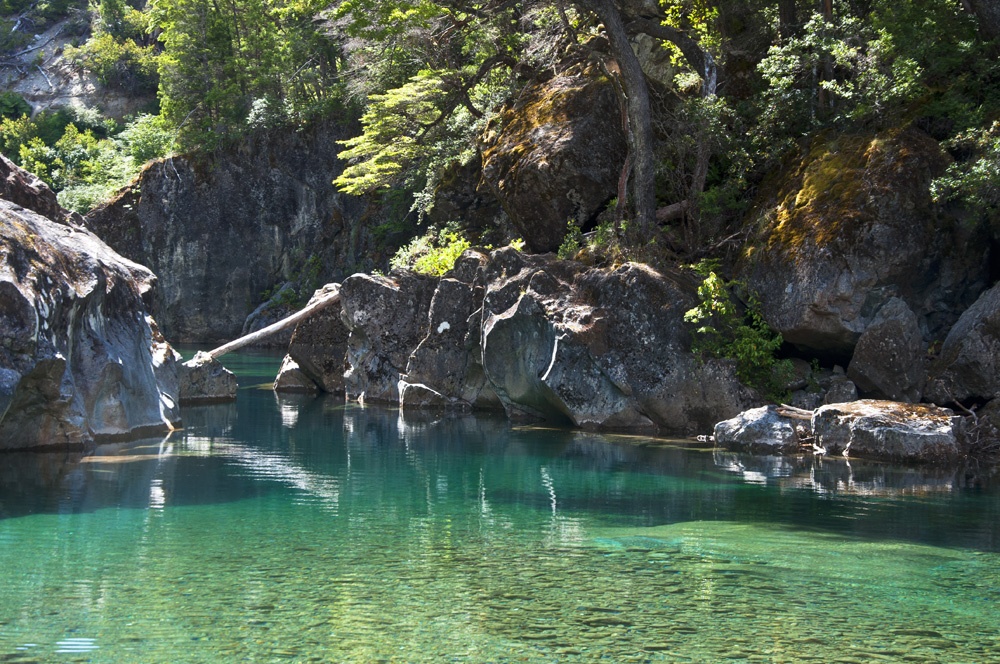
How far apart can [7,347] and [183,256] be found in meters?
32.2

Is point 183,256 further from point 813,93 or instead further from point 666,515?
point 666,515

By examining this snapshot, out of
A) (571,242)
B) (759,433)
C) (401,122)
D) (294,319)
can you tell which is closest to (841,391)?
(759,433)

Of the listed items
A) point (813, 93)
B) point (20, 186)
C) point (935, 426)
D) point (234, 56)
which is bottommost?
point (935, 426)

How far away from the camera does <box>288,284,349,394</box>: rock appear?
1005 inches

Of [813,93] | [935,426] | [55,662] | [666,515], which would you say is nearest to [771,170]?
[813,93]

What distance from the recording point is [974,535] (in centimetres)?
1068

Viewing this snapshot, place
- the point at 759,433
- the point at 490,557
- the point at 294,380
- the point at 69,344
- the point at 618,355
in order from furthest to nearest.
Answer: the point at 294,380, the point at 618,355, the point at 759,433, the point at 69,344, the point at 490,557

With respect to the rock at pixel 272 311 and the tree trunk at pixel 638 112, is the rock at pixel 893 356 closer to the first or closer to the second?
the tree trunk at pixel 638 112

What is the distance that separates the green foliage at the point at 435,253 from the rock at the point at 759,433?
8540 millimetres

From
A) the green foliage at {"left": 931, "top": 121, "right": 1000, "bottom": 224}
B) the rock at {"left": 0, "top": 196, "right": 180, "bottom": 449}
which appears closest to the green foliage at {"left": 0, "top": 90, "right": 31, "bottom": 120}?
the rock at {"left": 0, "top": 196, "right": 180, "bottom": 449}

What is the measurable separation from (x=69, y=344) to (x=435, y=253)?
1169cm

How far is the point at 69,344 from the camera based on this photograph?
1559cm

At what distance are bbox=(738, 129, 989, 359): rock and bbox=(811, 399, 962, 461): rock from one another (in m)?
2.10

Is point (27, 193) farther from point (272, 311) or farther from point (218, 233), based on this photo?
point (218, 233)
